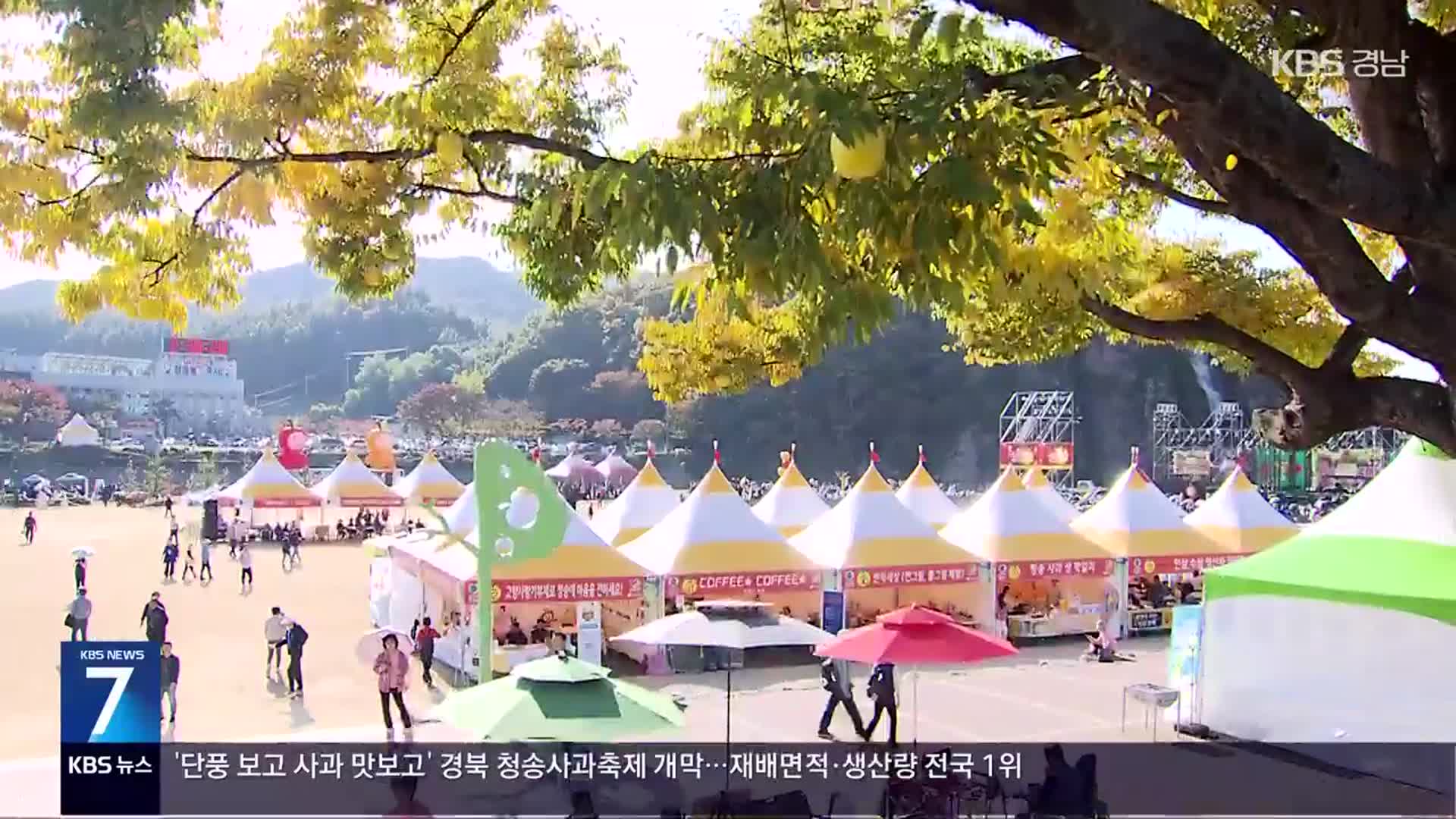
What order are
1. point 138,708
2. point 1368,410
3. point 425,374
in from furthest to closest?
point 425,374
point 138,708
point 1368,410

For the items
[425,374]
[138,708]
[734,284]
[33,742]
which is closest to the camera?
[734,284]

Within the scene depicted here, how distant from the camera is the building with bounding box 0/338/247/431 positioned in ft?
327

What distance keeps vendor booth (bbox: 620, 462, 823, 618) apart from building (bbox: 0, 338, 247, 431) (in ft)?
286

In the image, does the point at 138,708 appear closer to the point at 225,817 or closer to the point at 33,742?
the point at 225,817

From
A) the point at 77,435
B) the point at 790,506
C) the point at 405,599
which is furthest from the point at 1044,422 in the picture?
the point at 77,435

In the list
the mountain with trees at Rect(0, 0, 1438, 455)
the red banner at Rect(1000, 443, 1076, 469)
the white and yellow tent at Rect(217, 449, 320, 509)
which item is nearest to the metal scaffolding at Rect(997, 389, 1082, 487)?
the red banner at Rect(1000, 443, 1076, 469)

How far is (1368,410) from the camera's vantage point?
4219 millimetres

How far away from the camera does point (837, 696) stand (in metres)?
11.3

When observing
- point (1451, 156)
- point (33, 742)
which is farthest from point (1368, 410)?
point (33, 742)

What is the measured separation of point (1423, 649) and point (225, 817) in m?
8.98

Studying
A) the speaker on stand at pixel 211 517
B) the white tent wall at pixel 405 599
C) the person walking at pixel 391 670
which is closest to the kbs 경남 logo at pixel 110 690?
the person walking at pixel 391 670

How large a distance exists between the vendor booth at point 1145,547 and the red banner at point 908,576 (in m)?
2.65

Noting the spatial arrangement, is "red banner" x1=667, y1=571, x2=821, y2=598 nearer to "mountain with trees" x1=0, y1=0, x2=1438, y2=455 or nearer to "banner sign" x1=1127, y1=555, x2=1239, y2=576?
"banner sign" x1=1127, y1=555, x2=1239, y2=576

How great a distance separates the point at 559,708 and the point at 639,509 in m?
12.2
